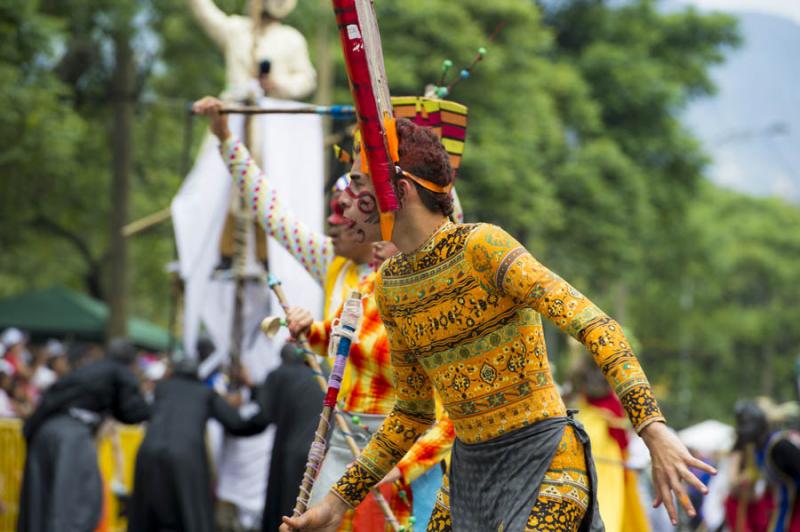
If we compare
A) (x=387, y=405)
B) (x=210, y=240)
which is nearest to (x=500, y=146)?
(x=210, y=240)

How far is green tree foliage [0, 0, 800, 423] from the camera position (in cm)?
1928

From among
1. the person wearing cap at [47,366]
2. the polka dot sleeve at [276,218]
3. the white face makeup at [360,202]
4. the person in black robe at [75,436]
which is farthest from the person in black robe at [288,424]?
the person wearing cap at [47,366]

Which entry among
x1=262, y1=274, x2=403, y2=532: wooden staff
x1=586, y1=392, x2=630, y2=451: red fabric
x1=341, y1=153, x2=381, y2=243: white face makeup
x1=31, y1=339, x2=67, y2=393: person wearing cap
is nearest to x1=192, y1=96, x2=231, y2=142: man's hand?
x1=262, y1=274, x2=403, y2=532: wooden staff

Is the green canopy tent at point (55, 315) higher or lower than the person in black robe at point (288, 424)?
lower

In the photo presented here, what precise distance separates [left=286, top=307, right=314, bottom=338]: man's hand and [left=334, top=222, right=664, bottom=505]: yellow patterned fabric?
1.12m

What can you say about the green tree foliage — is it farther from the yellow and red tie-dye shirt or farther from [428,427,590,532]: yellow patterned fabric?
[428,427,590,532]: yellow patterned fabric

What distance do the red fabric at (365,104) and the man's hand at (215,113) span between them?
208 cm

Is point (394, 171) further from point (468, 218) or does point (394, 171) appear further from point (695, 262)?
point (695, 262)

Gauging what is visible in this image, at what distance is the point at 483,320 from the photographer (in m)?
3.71

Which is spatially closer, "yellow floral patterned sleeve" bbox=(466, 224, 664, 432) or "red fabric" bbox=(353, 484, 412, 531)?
"yellow floral patterned sleeve" bbox=(466, 224, 664, 432)

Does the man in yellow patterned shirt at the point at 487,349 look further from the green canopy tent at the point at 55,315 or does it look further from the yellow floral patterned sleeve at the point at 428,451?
the green canopy tent at the point at 55,315

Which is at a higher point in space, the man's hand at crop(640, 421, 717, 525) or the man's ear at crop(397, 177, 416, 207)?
the man's ear at crop(397, 177, 416, 207)

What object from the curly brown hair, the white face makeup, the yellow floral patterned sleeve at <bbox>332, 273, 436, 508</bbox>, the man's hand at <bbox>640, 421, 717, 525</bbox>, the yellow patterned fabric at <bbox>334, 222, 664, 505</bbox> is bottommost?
the yellow floral patterned sleeve at <bbox>332, 273, 436, 508</bbox>

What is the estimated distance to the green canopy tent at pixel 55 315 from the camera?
73.7 feet
